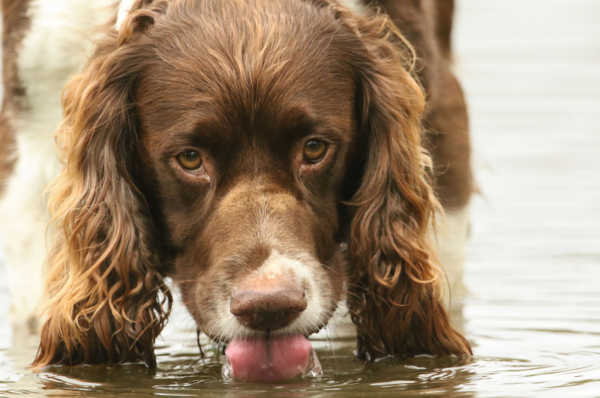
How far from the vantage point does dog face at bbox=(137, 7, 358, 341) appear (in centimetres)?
486

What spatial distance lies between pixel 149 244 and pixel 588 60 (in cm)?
1092

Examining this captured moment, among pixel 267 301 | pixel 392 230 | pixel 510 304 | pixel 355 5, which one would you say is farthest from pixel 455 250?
pixel 267 301

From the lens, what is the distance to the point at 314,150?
5.14 m

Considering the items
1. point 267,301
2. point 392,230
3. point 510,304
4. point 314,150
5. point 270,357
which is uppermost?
point 314,150

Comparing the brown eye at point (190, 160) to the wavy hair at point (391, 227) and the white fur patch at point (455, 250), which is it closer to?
the wavy hair at point (391, 227)

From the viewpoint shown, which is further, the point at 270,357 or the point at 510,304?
the point at 510,304

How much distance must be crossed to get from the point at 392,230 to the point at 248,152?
29.8 inches

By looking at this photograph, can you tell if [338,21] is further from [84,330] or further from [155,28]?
[84,330]

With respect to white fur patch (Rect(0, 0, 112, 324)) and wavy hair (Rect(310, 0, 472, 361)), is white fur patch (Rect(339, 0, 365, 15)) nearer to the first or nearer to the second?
wavy hair (Rect(310, 0, 472, 361))

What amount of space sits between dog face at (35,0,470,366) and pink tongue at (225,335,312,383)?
0.05m

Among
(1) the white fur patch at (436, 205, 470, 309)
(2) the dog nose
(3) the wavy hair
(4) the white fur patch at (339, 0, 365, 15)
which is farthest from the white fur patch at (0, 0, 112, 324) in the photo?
(1) the white fur patch at (436, 205, 470, 309)

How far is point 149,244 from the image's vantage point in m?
5.41

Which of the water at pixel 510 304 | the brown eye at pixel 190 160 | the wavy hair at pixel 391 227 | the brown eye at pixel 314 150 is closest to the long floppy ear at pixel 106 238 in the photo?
the water at pixel 510 304

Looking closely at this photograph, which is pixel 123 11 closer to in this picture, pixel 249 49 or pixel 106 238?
pixel 249 49
